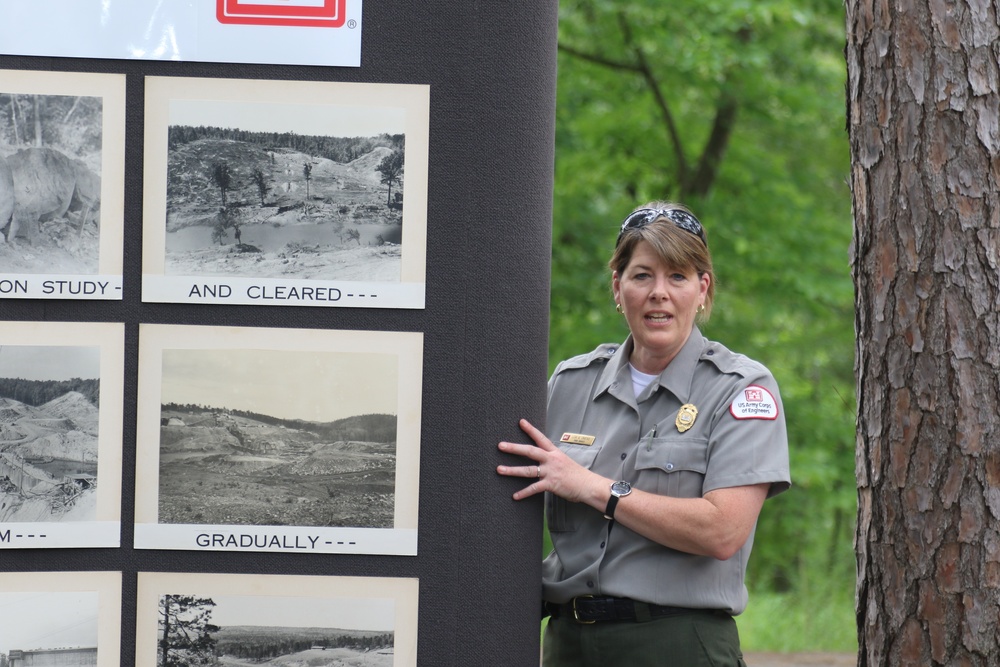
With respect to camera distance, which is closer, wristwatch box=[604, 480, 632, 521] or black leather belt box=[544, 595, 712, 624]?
wristwatch box=[604, 480, 632, 521]

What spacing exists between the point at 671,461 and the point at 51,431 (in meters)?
1.30

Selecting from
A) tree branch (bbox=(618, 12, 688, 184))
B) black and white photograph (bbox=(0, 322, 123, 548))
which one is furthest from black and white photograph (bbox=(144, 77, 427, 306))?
tree branch (bbox=(618, 12, 688, 184))

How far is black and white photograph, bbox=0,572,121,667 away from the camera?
6.64 ft

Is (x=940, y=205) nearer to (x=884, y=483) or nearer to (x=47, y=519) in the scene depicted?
(x=884, y=483)

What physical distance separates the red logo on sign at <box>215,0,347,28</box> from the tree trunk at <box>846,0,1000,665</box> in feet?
3.99

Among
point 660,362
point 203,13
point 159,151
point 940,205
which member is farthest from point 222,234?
point 940,205

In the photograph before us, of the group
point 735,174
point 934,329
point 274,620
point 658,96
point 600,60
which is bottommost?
point 274,620

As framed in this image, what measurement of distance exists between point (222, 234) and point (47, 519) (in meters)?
0.66

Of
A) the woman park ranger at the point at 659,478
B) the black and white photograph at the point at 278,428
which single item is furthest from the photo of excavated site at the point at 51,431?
the woman park ranger at the point at 659,478

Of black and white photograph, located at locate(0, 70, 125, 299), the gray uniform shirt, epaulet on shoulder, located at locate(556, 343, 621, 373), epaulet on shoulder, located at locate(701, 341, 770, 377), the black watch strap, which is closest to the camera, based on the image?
black and white photograph, located at locate(0, 70, 125, 299)

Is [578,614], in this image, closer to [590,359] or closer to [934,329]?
[590,359]

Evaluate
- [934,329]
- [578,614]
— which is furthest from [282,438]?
[934,329]

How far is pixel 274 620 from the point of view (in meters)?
2.04

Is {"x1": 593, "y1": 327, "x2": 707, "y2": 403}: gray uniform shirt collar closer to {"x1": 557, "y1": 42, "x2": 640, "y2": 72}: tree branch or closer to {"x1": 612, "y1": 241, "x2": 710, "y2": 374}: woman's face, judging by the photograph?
{"x1": 612, "y1": 241, "x2": 710, "y2": 374}: woman's face
